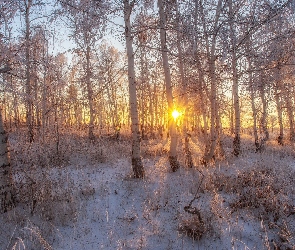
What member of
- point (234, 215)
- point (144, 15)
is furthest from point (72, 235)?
point (144, 15)

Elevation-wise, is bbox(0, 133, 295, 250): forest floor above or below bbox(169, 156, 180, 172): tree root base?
below

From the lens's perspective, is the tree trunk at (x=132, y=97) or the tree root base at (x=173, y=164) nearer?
the tree trunk at (x=132, y=97)

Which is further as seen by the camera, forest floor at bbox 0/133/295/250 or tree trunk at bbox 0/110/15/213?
tree trunk at bbox 0/110/15/213

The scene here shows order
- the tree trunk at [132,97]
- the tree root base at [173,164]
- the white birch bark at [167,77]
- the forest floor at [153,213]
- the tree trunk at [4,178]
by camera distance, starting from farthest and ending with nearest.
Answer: the tree root base at [173,164] → the white birch bark at [167,77] → the tree trunk at [132,97] → the tree trunk at [4,178] → the forest floor at [153,213]

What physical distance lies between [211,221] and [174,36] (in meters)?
8.48

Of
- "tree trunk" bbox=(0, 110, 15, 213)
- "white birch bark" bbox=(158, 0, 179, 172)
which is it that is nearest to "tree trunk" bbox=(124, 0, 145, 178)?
"white birch bark" bbox=(158, 0, 179, 172)

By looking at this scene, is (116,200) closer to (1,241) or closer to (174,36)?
(1,241)

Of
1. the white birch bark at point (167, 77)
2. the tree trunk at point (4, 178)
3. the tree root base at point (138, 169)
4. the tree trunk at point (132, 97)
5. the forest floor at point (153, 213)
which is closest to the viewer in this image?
the forest floor at point (153, 213)

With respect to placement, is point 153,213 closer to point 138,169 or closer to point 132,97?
point 138,169

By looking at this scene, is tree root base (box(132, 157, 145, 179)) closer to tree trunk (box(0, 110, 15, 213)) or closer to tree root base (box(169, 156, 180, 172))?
tree root base (box(169, 156, 180, 172))

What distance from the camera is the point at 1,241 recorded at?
446 cm

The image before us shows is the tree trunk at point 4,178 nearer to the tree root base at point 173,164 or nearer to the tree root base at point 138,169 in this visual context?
the tree root base at point 138,169

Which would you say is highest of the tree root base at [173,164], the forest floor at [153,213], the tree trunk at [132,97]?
the tree trunk at [132,97]

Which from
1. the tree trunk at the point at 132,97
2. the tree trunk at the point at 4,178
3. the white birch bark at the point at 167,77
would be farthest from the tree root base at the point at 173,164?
the tree trunk at the point at 4,178
